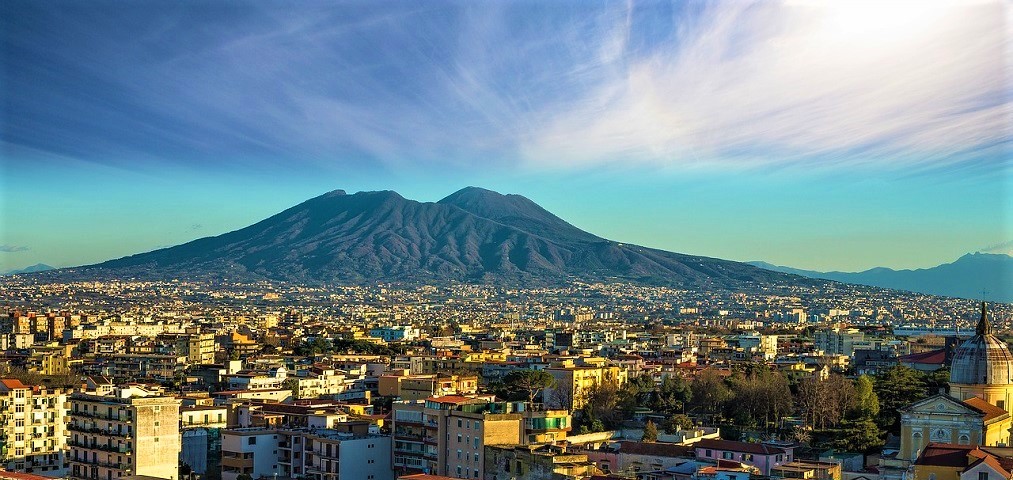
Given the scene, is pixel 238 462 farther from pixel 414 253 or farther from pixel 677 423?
pixel 414 253

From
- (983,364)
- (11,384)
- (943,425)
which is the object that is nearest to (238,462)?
(11,384)

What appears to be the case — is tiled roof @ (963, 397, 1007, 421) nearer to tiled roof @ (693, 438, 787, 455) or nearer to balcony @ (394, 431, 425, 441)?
tiled roof @ (693, 438, 787, 455)

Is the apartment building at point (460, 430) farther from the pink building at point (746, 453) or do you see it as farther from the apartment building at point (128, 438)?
the apartment building at point (128, 438)

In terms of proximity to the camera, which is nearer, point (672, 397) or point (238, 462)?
point (238, 462)

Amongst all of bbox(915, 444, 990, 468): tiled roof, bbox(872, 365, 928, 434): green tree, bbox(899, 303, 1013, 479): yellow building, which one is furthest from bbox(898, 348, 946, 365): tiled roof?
bbox(915, 444, 990, 468): tiled roof

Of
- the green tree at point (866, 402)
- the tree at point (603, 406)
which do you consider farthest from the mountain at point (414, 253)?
the green tree at point (866, 402)

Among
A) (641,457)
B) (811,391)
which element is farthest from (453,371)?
(641,457)
